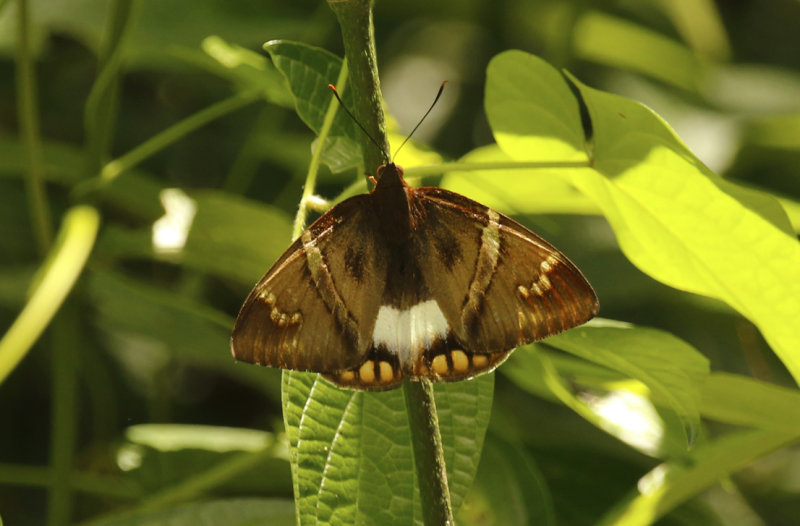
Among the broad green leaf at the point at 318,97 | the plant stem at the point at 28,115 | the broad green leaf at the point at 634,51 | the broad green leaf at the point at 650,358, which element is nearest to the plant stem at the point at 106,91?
the plant stem at the point at 28,115

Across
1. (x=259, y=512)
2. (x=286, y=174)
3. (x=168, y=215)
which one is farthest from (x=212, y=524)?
(x=286, y=174)

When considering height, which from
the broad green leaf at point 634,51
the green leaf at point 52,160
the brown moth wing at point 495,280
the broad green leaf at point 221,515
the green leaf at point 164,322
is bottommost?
the broad green leaf at point 221,515

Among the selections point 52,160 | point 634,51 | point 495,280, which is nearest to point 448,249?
point 495,280

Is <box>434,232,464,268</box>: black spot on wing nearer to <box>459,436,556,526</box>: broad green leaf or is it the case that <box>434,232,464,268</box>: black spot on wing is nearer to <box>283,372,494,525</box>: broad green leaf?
<box>283,372,494,525</box>: broad green leaf

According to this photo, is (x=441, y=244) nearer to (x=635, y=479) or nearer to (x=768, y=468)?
(x=635, y=479)

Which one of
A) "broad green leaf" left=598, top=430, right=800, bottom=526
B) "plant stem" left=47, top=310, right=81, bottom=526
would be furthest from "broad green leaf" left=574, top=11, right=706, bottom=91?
"plant stem" left=47, top=310, right=81, bottom=526

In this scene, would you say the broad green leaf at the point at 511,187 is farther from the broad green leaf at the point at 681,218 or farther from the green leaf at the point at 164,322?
the green leaf at the point at 164,322
